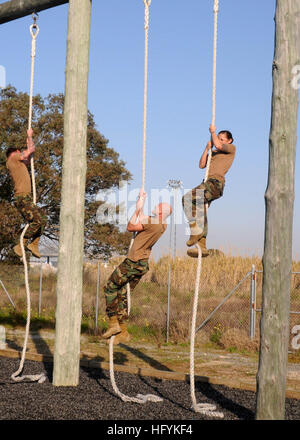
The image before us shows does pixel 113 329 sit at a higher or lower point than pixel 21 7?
lower

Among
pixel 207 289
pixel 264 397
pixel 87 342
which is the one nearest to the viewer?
pixel 264 397

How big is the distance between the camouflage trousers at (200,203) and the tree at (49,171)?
17.9 metres

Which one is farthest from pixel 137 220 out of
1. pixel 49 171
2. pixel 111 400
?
pixel 49 171

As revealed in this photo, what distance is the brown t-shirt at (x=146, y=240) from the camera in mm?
6398

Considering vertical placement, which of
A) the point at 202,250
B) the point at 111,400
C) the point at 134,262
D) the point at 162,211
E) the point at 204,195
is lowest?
the point at 111,400

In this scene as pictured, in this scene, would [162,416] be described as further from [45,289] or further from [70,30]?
[45,289]

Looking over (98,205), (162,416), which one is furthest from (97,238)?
(162,416)

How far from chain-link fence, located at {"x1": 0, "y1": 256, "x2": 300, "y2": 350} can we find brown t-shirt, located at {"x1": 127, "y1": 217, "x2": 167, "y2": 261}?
7192 millimetres

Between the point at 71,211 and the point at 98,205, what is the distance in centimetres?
1840

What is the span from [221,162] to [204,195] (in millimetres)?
486

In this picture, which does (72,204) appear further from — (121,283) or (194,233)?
(194,233)

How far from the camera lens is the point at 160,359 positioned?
1100 cm

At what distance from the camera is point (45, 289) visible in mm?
22016

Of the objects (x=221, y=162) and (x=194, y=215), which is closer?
(x=194, y=215)
